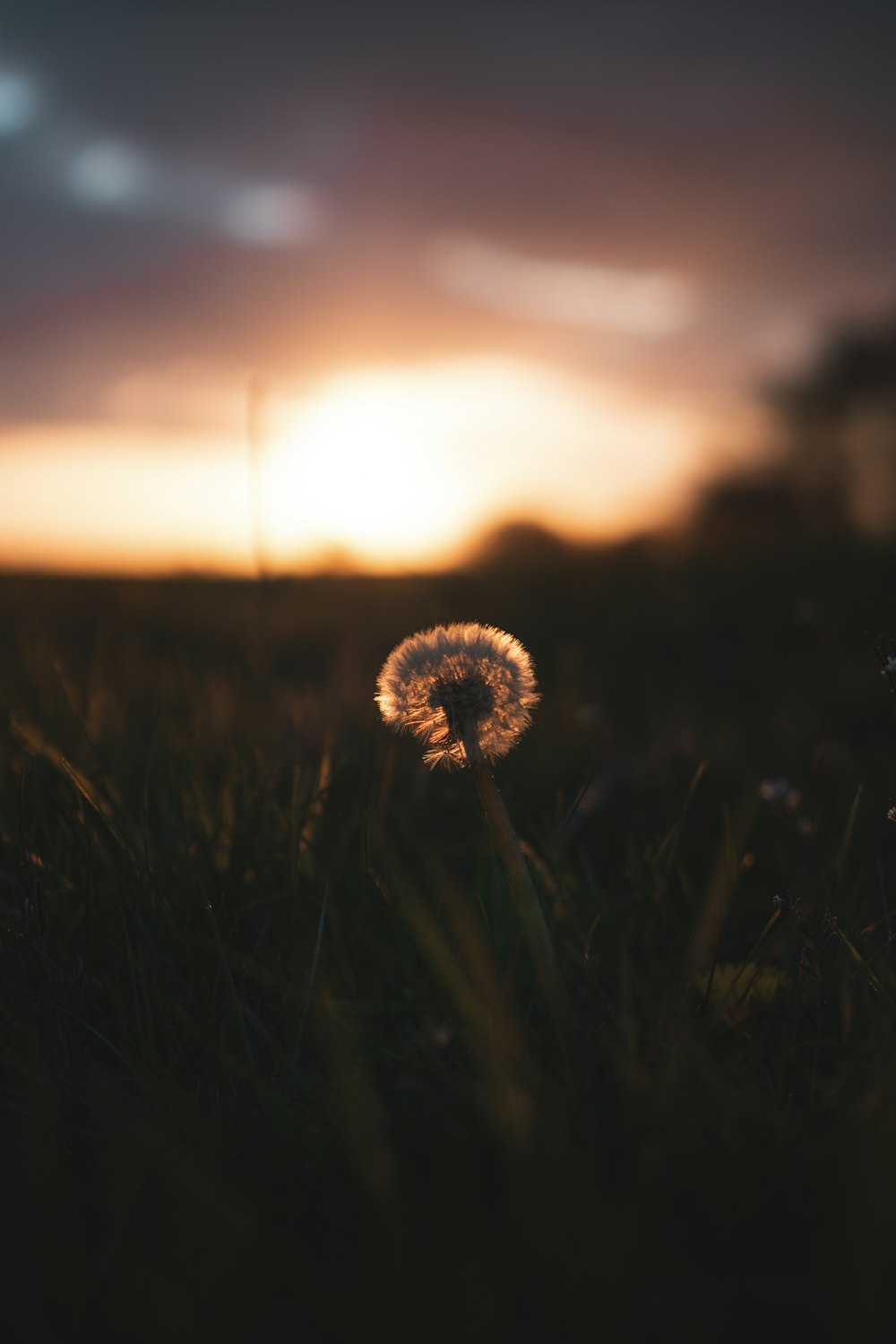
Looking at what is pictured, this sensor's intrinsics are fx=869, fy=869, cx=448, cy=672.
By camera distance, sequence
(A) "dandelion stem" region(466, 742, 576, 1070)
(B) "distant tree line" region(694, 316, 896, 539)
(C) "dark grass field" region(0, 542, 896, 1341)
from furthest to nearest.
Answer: (B) "distant tree line" region(694, 316, 896, 539) < (A) "dandelion stem" region(466, 742, 576, 1070) < (C) "dark grass field" region(0, 542, 896, 1341)

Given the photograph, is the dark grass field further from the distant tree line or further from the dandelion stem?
the distant tree line

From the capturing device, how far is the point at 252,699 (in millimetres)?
3443

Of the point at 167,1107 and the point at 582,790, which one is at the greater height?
the point at 582,790

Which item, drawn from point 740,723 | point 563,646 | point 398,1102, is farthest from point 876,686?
point 398,1102

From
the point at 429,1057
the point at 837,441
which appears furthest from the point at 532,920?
the point at 837,441

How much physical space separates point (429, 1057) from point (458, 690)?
58 cm

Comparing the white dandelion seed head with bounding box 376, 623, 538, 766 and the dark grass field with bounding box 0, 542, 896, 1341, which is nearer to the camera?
the dark grass field with bounding box 0, 542, 896, 1341

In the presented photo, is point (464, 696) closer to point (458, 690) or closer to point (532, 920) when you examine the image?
point (458, 690)

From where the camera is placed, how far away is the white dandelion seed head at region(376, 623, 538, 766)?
4.43 ft

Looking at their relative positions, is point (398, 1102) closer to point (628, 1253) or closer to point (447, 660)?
point (628, 1253)

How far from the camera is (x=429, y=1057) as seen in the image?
136 cm

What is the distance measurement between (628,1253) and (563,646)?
4381 millimetres

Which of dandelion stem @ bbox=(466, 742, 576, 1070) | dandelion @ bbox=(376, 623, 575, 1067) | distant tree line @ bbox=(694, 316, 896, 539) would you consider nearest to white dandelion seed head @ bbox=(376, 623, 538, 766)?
dandelion @ bbox=(376, 623, 575, 1067)

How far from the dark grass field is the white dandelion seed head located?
0.23m
